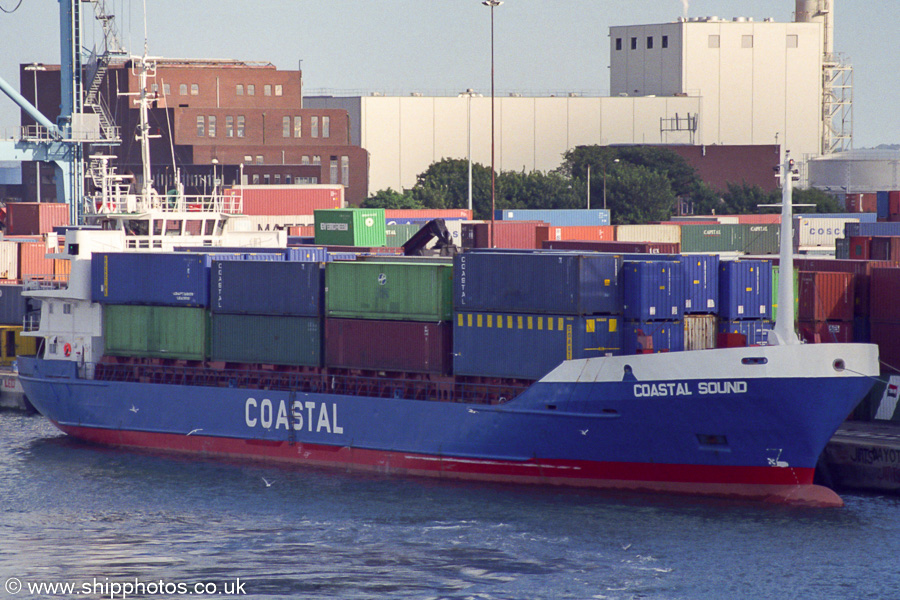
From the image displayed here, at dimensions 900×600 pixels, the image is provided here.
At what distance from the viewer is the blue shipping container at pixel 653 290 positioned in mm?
26062

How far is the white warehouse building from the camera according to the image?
104m

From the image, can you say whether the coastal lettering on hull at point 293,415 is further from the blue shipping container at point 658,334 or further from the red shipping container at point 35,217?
the red shipping container at point 35,217

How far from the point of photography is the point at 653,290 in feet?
85.7

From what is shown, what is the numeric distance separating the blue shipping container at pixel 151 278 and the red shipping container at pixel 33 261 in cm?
1587

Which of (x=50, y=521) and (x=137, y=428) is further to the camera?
(x=137, y=428)

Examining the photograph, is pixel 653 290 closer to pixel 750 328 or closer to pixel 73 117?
pixel 750 328

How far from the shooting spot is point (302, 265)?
30.4m

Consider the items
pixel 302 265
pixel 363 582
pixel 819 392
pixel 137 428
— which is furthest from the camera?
pixel 137 428

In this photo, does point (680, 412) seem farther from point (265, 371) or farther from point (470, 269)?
point (265, 371)

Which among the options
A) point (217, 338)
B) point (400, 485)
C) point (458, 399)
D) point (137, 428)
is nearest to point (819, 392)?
point (458, 399)

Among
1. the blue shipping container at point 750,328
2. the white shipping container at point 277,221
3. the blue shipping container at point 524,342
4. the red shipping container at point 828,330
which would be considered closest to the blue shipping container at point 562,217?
the white shipping container at point 277,221

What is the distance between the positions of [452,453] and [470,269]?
4.54 meters

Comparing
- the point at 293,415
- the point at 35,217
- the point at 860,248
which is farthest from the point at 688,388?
the point at 35,217

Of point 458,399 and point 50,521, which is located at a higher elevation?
point 458,399
